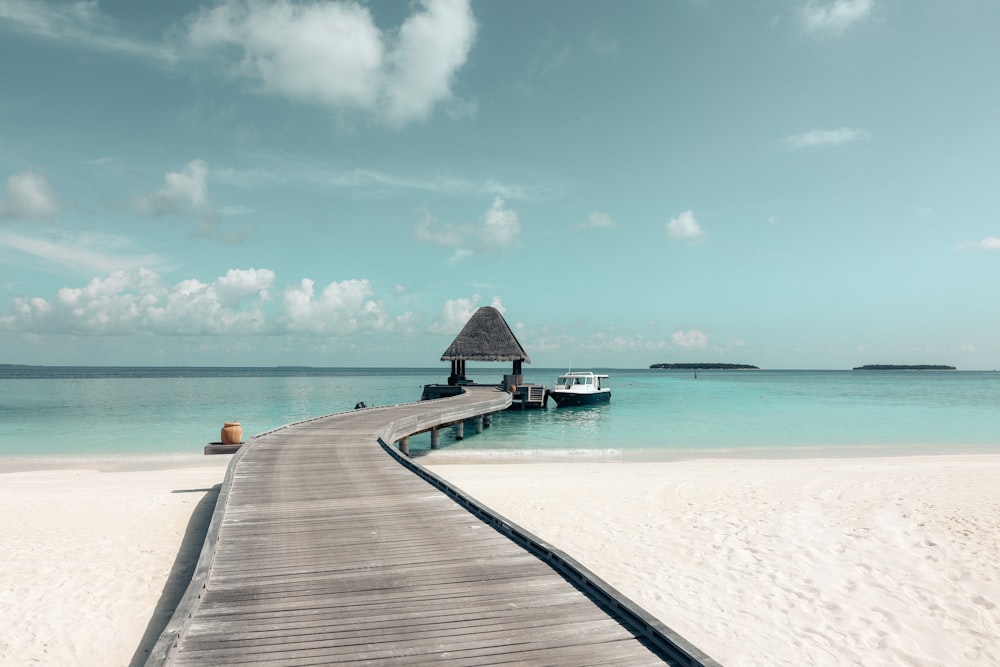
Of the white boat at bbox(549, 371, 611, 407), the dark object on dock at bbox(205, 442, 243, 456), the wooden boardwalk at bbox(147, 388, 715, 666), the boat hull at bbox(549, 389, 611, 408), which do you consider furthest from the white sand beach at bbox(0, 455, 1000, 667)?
the white boat at bbox(549, 371, 611, 407)

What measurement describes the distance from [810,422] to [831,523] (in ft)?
100

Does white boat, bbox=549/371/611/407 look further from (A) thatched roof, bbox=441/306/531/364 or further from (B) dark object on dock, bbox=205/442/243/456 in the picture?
Answer: (B) dark object on dock, bbox=205/442/243/456

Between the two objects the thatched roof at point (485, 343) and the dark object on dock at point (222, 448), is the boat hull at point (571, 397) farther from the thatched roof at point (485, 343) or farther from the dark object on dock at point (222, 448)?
the dark object on dock at point (222, 448)

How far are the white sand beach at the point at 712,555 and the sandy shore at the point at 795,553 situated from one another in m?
0.03

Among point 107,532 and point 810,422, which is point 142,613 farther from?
point 810,422

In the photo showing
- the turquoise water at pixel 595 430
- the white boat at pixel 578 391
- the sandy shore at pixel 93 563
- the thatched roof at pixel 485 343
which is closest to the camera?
the sandy shore at pixel 93 563

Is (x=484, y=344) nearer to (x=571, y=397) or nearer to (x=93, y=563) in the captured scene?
(x=571, y=397)

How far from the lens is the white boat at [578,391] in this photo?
44.5 metres

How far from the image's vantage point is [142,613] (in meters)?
7.00

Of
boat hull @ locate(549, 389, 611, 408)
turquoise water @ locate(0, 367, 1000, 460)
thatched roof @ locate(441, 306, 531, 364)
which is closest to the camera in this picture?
turquoise water @ locate(0, 367, 1000, 460)

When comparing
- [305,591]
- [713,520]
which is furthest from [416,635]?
[713,520]

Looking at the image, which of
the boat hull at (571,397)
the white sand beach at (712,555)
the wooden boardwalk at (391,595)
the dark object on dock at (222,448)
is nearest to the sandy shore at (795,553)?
the white sand beach at (712,555)

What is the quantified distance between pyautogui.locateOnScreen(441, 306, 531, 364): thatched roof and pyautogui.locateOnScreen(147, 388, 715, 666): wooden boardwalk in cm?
2968

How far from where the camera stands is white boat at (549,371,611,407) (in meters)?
44.5
